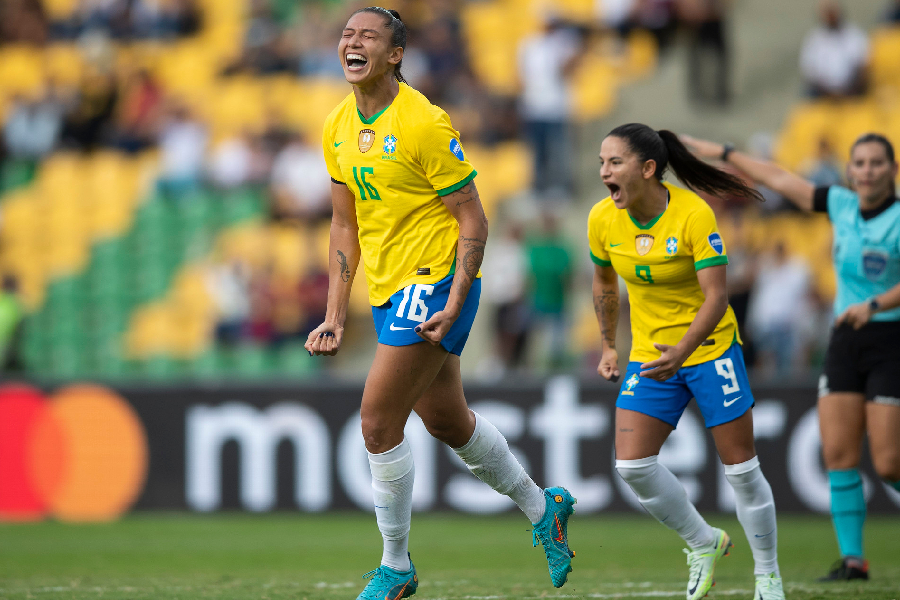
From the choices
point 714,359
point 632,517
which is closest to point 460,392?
point 714,359

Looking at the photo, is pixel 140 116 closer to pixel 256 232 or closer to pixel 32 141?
pixel 32 141

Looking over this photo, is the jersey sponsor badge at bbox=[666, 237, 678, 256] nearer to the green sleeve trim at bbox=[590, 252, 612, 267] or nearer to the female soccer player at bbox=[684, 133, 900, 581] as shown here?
the green sleeve trim at bbox=[590, 252, 612, 267]

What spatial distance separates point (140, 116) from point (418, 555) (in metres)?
9.62

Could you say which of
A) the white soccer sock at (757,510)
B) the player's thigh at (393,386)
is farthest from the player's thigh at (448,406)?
the white soccer sock at (757,510)

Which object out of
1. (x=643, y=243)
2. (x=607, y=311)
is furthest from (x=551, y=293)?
(x=643, y=243)

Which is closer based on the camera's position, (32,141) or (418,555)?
(418,555)

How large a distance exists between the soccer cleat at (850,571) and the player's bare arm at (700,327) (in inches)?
86.0

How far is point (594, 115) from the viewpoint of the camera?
1431 centimetres

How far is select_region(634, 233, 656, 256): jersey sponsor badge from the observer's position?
552cm

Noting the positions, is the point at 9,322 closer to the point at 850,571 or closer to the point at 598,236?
the point at 598,236

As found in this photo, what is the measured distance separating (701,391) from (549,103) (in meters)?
8.50

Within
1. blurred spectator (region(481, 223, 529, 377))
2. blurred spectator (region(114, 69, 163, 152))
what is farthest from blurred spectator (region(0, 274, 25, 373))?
blurred spectator (region(481, 223, 529, 377))

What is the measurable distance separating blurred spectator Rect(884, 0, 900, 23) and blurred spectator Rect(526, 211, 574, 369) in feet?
17.2

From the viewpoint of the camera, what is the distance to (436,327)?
4941 millimetres
